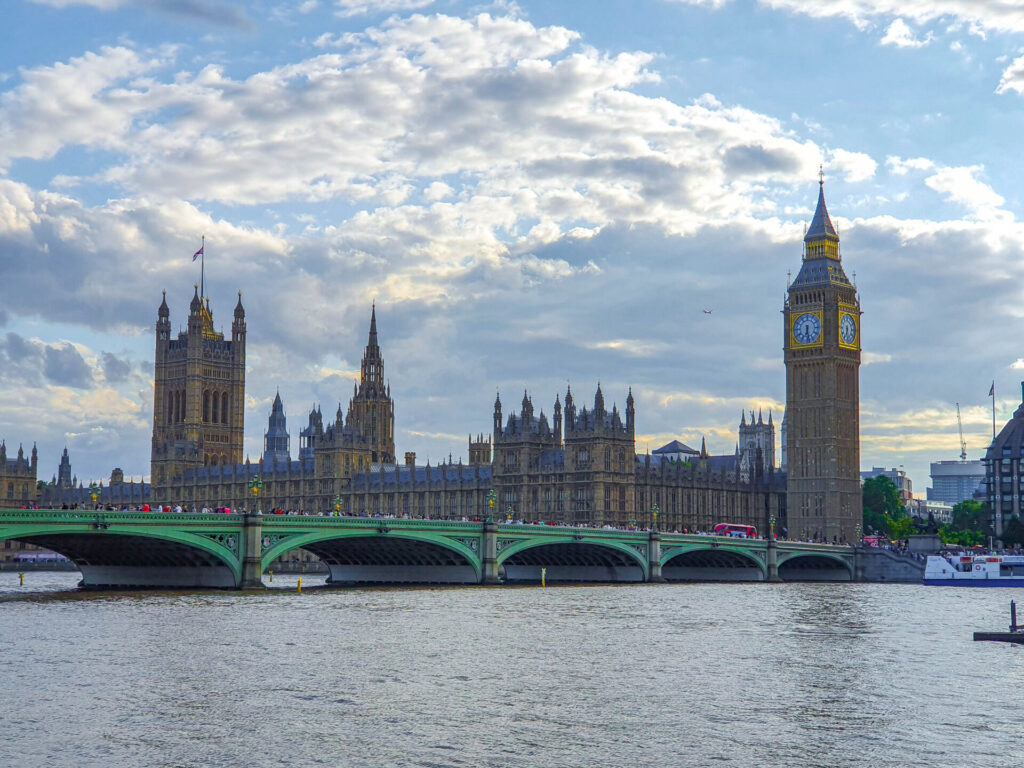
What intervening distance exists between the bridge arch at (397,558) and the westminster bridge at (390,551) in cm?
10

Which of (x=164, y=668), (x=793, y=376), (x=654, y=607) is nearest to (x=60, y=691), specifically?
(x=164, y=668)

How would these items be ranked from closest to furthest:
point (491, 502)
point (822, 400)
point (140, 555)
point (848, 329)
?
point (140, 555) < point (491, 502) < point (822, 400) < point (848, 329)

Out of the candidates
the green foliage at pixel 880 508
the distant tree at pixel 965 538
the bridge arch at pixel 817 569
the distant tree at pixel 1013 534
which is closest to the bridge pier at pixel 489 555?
the bridge arch at pixel 817 569

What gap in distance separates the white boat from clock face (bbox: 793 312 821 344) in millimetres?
47713

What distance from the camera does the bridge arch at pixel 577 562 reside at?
11588 centimetres

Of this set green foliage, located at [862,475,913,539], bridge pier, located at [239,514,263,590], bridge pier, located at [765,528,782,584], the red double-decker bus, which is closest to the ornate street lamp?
bridge pier, located at [239,514,263,590]

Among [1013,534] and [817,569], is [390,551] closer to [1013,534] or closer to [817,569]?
[817,569]

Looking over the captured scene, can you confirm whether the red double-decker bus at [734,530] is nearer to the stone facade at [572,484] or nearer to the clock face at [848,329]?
the stone facade at [572,484]

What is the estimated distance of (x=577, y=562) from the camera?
127625mm

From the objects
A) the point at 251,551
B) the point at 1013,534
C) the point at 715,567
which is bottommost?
the point at 715,567

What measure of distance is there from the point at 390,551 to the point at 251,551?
21044mm

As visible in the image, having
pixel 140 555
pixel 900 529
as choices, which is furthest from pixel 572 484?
pixel 140 555

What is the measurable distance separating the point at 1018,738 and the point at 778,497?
15352cm

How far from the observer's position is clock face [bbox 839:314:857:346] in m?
176
